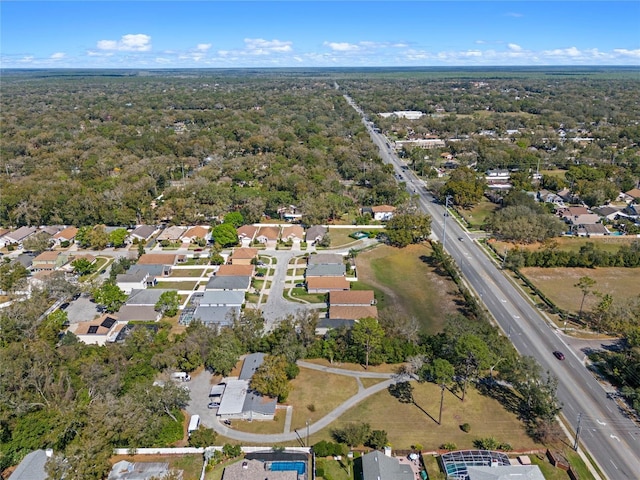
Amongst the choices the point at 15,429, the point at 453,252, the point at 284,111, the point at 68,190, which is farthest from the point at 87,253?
the point at 284,111

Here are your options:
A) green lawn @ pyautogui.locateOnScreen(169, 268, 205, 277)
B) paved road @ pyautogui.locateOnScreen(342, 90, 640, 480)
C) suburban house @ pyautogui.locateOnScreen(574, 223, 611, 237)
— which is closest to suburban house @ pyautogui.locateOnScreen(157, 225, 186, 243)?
green lawn @ pyautogui.locateOnScreen(169, 268, 205, 277)

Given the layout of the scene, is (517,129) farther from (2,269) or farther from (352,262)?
(2,269)

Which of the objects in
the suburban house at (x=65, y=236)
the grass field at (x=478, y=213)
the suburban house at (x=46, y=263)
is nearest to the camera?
the suburban house at (x=46, y=263)

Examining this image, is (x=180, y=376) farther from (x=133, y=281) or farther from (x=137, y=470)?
(x=133, y=281)

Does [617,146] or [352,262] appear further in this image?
[617,146]

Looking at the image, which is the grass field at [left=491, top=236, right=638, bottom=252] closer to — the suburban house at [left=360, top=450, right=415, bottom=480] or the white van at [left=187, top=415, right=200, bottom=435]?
the suburban house at [left=360, top=450, right=415, bottom=480]

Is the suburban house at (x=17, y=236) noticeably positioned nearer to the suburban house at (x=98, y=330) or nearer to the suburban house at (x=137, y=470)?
the suburban house at (x=98, y=330)

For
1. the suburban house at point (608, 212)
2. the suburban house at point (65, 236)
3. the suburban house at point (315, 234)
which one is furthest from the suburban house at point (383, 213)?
the suburban house at point (65, 236)
